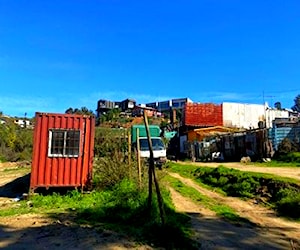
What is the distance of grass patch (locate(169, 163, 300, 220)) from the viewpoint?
37.5 ft

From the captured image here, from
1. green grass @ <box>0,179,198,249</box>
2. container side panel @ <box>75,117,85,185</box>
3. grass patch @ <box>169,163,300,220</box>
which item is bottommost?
green grass @ <box>0,179,198,249</box>

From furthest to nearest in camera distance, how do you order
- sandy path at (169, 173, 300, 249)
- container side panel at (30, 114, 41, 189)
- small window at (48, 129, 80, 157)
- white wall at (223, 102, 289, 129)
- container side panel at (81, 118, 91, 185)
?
1. white wall at (223, 102, 289, 129)
2. container side panel at (81, 118, 91, 185)
3. small window at (48, 129, 80, 157)
4. container side panel at (30, 114, 41, 189)
5. sandy path at (169, 173, 300, 249)

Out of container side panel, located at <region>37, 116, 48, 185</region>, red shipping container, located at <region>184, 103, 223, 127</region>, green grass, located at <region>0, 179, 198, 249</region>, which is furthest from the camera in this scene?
red shipping container, located at <region>184, 103, 223, 127</region>

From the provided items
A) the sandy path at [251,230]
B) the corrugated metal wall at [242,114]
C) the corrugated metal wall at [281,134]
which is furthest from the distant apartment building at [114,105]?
the sandy path at [251,230]

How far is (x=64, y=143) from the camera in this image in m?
14.3

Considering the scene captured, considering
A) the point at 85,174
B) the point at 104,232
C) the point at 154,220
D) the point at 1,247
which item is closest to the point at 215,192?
the point at 85,174

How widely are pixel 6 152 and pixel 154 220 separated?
40.5m

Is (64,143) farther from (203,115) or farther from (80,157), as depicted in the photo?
(203,115)

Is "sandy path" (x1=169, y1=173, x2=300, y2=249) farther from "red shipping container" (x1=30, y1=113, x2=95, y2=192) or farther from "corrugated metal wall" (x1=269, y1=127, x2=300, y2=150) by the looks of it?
"corrugated metal wall" (x1=269, y1=127, x2=300, y2=150)

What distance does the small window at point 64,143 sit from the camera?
557 inches

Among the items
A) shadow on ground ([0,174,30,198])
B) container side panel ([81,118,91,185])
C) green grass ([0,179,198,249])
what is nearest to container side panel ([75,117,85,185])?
container side panel ([81,118,91,185])

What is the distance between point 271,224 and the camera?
32.7 feet

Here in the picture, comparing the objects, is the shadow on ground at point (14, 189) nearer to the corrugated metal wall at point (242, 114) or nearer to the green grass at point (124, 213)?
the green grass at point (124, 213)

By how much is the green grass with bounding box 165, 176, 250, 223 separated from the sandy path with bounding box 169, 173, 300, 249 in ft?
0.92
